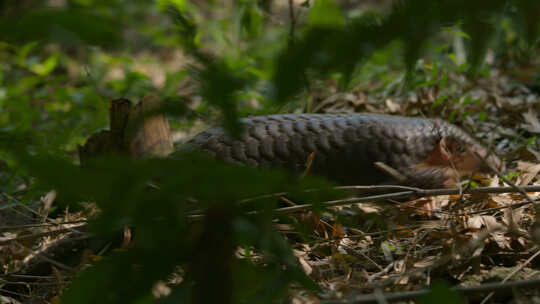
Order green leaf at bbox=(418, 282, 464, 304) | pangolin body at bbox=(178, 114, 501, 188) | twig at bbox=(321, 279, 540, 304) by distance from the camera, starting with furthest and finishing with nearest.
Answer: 1. pangolin body at bbox=(178, 114, 501, 188)
2. twig at bbox=(321, 279, 540, 304)
3. green leaf at bbox=(418, 282, 464, 304)

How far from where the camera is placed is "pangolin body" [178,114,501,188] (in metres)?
1.69

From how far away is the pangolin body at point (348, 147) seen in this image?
1.69 m

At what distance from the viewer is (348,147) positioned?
1729mm

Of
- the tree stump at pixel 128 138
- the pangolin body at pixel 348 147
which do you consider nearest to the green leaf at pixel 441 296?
the pangolin body at pixel 348 147

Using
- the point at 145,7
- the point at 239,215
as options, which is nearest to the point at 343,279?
the point at 239,215

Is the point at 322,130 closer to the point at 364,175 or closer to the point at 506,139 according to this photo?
the point at 364,175

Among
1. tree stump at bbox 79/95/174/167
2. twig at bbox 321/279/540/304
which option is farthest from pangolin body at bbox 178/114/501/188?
twig at bbox 321/279/540/304

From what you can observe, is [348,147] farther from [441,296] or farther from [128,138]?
[441,296]

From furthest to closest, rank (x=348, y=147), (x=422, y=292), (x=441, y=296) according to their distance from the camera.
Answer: (x=348, y=147)
(x=422, y=292)
(x=441, y=296)

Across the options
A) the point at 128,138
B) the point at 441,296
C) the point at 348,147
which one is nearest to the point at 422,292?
the point at 441,296

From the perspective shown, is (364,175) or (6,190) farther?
(6,190)

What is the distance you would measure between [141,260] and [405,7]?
1.76 ft

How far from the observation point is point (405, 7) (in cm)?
64

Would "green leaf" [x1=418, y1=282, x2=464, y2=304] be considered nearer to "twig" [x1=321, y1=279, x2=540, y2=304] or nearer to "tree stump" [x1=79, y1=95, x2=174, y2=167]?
"twig" [x1=321, y1=279, x2=540, y2=304]
